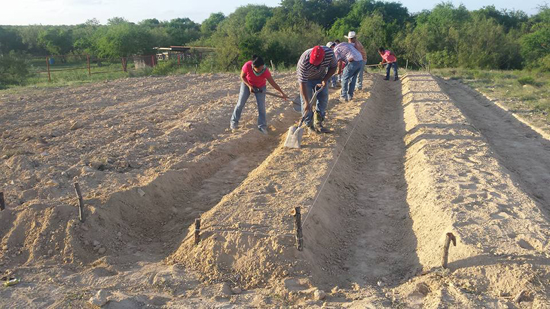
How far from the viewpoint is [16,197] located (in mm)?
5273

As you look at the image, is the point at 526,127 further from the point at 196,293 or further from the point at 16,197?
Answer: the point at 16,197

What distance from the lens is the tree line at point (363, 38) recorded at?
25938 millimetres

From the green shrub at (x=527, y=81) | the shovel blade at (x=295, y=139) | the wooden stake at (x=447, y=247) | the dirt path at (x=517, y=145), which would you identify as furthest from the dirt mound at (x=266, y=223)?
the green shrub at (x=527, y=81)

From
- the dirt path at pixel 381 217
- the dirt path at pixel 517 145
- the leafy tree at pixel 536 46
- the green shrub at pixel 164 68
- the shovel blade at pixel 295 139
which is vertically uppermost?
the leafy tree at pixel 536 46

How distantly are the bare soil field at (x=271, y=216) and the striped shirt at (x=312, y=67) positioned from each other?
0.99 metres

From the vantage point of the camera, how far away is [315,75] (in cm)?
708

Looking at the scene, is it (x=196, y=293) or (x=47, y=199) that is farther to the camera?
(x=47, y=199)

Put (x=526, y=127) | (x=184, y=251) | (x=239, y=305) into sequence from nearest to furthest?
1. (x=239, y=305)
2. (x=184, y=251)
3. (x=526, y=127)

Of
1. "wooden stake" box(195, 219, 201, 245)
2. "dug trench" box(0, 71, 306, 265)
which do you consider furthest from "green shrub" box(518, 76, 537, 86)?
"wooden stake" box(195, 219, 201, 245)

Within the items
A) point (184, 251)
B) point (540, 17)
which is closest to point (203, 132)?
point (184, 251)

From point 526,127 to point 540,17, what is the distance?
31752mm

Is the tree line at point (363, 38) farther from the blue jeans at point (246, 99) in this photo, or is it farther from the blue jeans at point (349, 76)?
the blue jeans at point (246, 99)

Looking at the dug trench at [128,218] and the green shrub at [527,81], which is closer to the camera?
the dug trench at [128,218]

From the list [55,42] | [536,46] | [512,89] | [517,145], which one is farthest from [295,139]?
[55,42]
